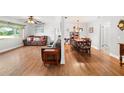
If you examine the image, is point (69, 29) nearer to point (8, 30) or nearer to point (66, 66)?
point (66, 66)

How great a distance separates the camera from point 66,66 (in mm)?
4613

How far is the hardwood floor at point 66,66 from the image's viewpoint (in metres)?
3.79

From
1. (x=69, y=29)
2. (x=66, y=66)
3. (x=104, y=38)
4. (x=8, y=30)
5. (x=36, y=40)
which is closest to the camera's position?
(x=8, y=30)

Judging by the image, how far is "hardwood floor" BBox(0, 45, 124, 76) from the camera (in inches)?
149

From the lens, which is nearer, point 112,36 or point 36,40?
point 112,36

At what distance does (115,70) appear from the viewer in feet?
12.2

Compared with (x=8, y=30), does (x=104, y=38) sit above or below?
below

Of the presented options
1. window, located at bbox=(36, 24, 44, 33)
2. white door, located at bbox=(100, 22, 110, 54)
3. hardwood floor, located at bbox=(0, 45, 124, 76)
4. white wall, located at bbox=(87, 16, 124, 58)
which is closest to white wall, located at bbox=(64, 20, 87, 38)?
white wall, located at bbox=(87, 16, 124, 58)

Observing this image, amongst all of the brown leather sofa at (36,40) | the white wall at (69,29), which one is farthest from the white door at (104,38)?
the brown leather sofa at (36,40)

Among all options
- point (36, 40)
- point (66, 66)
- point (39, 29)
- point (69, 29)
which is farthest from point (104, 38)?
point (36, 40)
